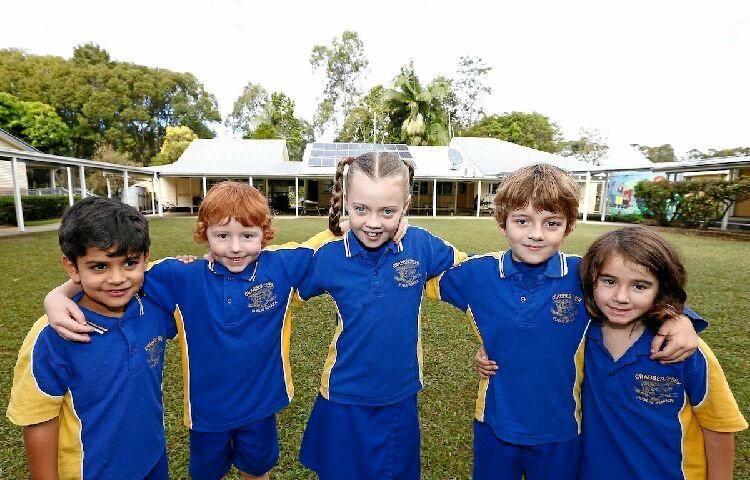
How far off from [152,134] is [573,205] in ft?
159

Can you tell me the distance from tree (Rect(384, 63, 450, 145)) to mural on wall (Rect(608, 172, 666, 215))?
12887 mm

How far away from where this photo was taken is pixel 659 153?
62344mm

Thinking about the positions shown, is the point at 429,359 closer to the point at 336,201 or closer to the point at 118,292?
the point at 336,201

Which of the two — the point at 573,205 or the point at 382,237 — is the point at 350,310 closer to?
the point at 382,237

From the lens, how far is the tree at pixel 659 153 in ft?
203

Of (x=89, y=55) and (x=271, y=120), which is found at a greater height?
(x=89, y=55)

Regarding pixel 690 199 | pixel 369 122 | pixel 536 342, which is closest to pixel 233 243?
pixel 536 342

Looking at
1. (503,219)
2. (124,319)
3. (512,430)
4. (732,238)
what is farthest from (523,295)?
(732,238)

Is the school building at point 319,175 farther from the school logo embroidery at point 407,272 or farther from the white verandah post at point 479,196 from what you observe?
the school logo embroidery at point 407,272

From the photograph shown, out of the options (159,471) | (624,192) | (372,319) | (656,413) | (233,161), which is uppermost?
(233,161)

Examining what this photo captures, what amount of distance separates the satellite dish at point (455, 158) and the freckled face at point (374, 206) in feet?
83.1

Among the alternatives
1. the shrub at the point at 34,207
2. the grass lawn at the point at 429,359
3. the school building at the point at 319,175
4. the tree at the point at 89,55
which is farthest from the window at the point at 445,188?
the tree at the point at 89,55

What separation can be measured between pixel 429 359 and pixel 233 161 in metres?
24.0

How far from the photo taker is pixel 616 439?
1.51 meters
